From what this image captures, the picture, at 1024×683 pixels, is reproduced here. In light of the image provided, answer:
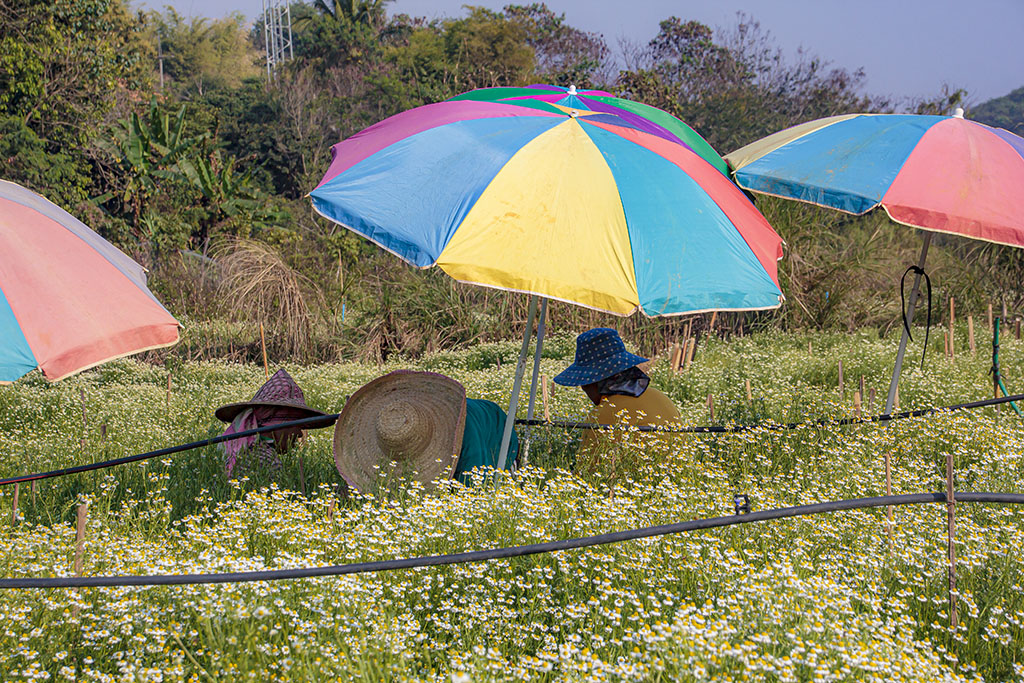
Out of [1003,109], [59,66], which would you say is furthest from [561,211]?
[1003,109]

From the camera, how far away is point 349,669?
8.20ft

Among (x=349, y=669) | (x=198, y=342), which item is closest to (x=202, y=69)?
(x=198, y=342)

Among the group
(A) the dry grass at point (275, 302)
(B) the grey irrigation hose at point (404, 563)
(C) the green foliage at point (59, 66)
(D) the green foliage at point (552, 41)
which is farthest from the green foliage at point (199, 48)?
(B) the grey irrigation hose at point (404, 563)

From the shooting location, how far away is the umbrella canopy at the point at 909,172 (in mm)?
4074

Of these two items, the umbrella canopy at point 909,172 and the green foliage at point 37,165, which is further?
the green foliage at point 37,165

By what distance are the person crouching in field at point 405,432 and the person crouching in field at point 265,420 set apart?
1.86 ft

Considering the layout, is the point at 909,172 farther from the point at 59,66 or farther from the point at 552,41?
the point at 552,41

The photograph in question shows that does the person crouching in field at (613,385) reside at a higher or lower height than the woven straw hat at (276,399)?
higher

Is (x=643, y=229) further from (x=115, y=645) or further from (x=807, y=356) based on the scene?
(x=807, y=356)

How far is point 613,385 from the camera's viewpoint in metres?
4.56

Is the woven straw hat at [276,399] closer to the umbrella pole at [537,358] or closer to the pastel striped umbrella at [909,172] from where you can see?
the umbrella pole at [537,358]

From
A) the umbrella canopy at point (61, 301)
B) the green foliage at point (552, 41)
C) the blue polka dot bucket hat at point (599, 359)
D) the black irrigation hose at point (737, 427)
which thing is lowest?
the black irrigation hose at point (737, 427)

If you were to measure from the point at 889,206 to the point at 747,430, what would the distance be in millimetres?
1377

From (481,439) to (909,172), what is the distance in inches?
97.5
